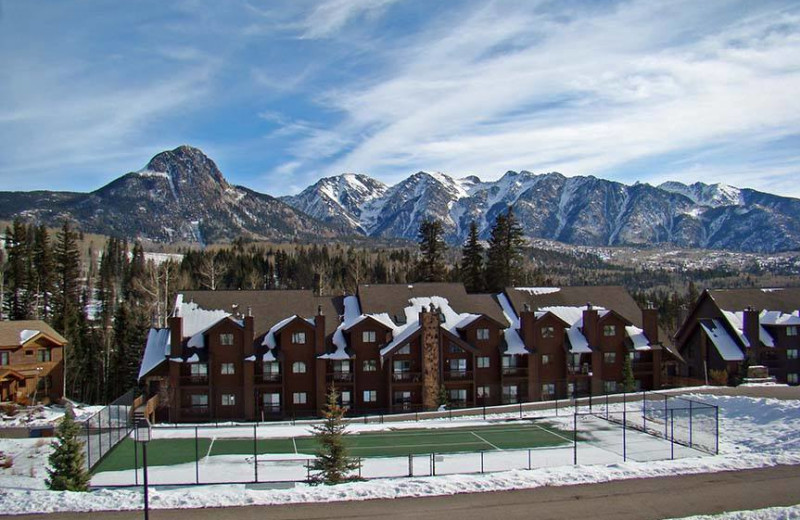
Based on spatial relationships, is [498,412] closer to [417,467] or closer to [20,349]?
[417,467]

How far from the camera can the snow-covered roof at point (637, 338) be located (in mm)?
58284

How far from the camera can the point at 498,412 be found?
49500 mm

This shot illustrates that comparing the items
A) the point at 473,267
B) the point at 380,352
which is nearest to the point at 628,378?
the point at 380,352

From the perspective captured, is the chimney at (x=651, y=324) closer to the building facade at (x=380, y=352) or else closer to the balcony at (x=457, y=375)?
the building facade at (x=380, y=352)

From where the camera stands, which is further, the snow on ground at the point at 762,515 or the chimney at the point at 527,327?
the chimney at the point at 527,327

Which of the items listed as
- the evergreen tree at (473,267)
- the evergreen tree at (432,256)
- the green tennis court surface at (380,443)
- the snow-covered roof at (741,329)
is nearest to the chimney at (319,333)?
the green tennis court surface at (380,443)

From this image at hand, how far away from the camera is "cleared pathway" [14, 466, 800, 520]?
2256 cm

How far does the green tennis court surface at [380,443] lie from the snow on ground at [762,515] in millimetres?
16092

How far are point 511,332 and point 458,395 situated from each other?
7508 mm

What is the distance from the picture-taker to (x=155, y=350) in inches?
2064

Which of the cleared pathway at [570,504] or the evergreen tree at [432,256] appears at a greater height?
the evergreen tree at [432,256]

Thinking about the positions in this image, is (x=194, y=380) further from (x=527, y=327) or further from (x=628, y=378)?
(x=628, y=378)

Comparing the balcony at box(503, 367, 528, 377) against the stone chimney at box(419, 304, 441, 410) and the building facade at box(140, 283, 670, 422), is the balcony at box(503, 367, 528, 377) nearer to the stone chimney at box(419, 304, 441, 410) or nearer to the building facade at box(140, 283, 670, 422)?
the building facade at box(140, 283, 670, 422)

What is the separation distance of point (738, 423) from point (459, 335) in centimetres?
2297
